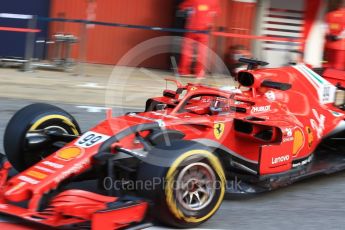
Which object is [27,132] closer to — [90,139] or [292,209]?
[90,139]

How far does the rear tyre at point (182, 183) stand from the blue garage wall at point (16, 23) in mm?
9037

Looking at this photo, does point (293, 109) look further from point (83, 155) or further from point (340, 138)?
point (83, 155)

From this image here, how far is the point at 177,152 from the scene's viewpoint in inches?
184

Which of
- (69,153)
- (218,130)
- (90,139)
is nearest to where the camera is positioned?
(69,153)

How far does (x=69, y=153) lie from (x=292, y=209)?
2.01m

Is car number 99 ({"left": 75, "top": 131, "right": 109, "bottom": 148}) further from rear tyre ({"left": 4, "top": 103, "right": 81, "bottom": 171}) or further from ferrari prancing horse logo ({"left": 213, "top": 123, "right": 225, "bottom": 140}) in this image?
ferrari prancing horse logo ({"left": 213, "top": 123, "right": 225, "bottom": 140})

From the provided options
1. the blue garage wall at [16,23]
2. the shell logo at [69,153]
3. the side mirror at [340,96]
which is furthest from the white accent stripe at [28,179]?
the blue garage wall at [16,23]

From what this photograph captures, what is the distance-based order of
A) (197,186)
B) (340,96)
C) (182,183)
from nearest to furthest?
(182,183)
(197,186)
(340,96)

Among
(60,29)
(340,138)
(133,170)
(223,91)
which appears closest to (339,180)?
(340,138)

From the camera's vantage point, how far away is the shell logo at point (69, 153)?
4.89 metres

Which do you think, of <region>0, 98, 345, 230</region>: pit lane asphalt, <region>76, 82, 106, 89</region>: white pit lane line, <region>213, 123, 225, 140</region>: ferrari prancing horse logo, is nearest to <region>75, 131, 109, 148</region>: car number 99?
<region>0, 98, 345, 230</region>: pit lane asphalt

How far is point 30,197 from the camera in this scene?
15.1 feet

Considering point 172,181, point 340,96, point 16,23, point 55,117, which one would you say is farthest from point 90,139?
point 16,23

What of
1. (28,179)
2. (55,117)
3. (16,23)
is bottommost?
(28,179)
